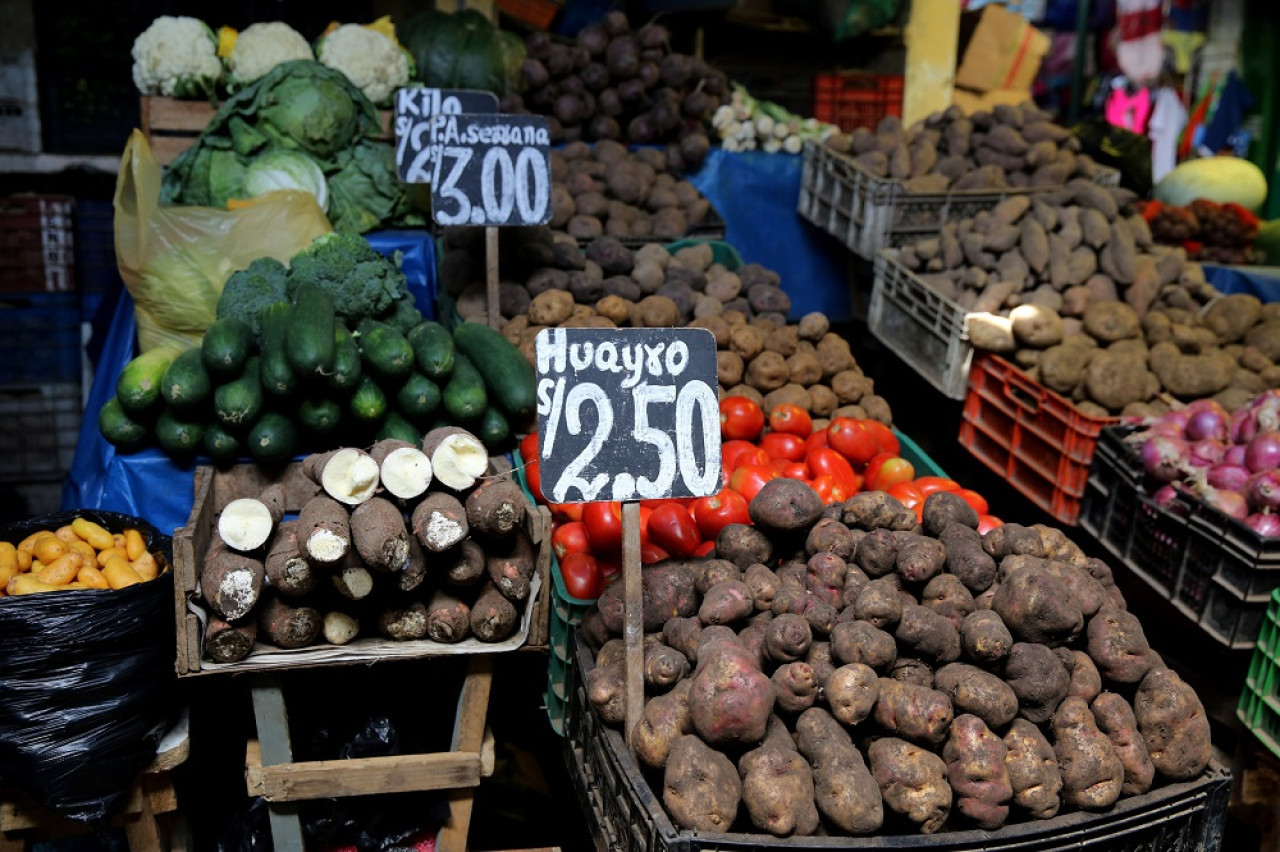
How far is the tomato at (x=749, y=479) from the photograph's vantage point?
2.97 metres

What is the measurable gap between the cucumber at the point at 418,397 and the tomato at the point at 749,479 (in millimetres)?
901

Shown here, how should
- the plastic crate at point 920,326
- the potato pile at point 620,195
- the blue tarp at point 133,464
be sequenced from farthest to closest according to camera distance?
the potato pile at point 620,195 → the plastic crate at point 920,326 → the blue tarp at point 133,464

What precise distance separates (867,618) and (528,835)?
1584 millimetres

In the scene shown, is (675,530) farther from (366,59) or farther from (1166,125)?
(1166,125)

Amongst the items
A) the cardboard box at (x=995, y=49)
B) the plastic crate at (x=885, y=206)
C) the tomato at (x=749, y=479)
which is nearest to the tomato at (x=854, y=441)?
the tomato at (x=749, y=479)

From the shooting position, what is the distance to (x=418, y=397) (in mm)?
3051

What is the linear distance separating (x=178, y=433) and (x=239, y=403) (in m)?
0.26

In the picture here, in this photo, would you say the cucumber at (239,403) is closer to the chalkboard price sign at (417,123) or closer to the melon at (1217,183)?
the chalkboard price sign at (417,123)

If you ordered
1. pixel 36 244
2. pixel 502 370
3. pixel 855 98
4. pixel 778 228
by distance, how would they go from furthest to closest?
pixel 855 98, pixel 778 228, pixel 36 244, pixel 502 370

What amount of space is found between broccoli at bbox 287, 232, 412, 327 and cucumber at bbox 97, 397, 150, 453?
0.62 metres

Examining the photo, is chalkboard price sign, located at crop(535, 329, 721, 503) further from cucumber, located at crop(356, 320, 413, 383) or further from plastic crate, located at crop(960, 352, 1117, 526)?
plastic crate, located at crop(960, 352, 1117, 526)

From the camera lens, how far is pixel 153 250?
363cm

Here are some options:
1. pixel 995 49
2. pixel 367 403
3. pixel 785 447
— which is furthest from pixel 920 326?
pixel 995 49

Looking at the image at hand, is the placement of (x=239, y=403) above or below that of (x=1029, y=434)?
above
